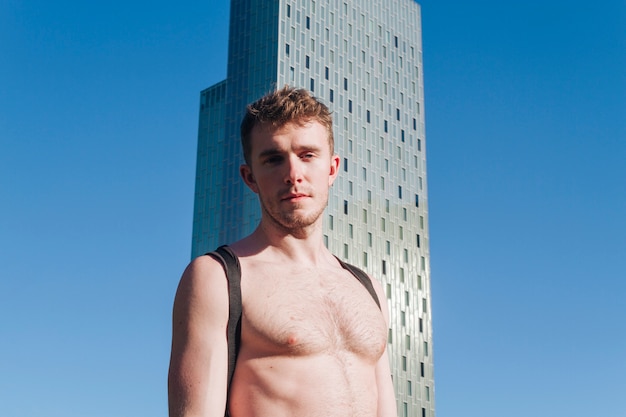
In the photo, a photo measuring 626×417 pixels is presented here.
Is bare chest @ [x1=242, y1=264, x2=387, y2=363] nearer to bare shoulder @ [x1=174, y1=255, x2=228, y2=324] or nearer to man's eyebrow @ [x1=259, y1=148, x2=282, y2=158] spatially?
bare shoulder @ [x1=174, y1=255, x2=228, y2=324]

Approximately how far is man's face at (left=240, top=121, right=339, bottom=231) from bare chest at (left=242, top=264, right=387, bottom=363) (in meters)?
0.30

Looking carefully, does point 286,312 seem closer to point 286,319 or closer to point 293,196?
point 286,319

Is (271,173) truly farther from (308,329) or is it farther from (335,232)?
(335,232)

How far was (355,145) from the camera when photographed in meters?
78.3

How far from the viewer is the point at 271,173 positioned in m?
4.07

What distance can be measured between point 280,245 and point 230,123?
237ft

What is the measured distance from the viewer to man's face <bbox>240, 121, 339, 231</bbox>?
4047 mm

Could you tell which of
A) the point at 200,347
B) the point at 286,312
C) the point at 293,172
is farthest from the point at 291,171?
the point at 200,347

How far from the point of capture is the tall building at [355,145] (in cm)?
7419

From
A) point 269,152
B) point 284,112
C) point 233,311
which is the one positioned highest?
point 284,112

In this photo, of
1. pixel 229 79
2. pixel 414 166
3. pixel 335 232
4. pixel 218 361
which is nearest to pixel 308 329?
pixel 218 361

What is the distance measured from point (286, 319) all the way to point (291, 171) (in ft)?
2.38

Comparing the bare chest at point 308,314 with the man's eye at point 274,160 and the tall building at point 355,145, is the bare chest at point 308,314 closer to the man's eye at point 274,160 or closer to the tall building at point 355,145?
the man's eye at point 274,160

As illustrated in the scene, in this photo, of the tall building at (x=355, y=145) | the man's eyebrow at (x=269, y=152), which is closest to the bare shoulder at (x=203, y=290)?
the man's eyebrow at (x=269, y=152)
